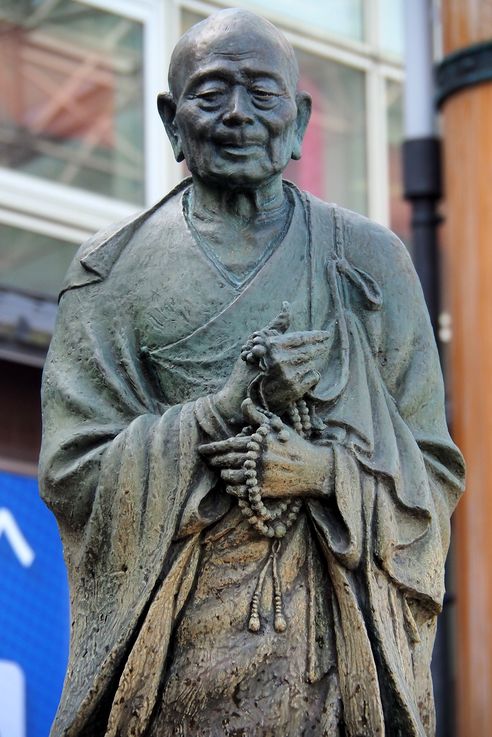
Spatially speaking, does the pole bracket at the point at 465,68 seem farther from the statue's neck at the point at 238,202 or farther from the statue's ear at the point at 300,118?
the statue's neck at the point at 238,202

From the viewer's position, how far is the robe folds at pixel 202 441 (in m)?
6.90

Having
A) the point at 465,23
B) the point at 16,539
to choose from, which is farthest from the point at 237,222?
the point at 465,23

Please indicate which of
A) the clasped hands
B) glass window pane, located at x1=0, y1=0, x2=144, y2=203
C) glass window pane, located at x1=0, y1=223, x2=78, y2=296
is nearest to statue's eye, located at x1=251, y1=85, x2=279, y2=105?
the clasped hands

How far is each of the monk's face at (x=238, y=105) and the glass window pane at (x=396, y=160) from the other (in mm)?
12049

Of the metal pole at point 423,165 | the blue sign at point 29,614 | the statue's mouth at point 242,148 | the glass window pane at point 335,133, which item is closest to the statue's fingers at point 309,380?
the statue's mouth at point 242,148

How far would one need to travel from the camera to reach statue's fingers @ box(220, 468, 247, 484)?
6836 millimetres

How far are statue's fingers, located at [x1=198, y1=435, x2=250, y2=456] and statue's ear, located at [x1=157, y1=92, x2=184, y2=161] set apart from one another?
3.12 ft

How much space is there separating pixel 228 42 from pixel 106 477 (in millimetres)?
1282

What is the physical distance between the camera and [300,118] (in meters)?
7.37

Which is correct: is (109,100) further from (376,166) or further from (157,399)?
(157,399)

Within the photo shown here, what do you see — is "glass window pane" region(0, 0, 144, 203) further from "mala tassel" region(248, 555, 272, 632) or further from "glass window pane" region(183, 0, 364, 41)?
"mala tassel" region(248, 555, 272, 632)

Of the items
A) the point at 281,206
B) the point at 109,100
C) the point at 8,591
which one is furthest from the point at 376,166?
the point at 281,206

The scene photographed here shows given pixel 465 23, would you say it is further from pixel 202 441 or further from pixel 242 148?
pixel 202 441

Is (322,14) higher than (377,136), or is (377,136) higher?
(322,14)
